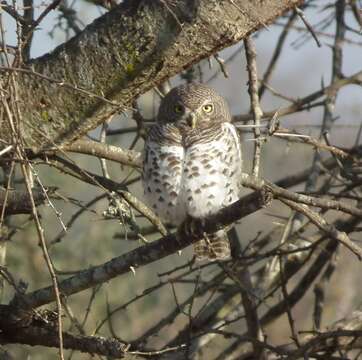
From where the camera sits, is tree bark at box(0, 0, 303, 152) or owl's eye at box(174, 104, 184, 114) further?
owl's eye at box(174, 104, 184, 114)

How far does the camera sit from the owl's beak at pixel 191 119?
441 centimetres

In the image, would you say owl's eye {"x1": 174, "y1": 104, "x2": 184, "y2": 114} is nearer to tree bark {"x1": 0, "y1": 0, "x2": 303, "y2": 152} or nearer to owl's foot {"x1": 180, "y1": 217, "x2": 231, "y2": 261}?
owl's foot {"x1": 180, "y1": 217, "x2": 231, "y2": 261}

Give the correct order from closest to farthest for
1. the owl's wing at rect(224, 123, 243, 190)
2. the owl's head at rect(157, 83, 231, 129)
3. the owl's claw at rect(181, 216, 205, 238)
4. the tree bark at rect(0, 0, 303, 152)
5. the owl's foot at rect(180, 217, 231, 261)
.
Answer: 1. the tree bark at rect(0, 0, 303, 152)
2. the owl's claw at rect(181, 216, 205, 238)
3. the owl's wing at rect(224, 123, 243, 190)
4. the owl's foot at rect(180, 217, 231, 261)
5. the owl's head at rect(157, 83, 231, 129)

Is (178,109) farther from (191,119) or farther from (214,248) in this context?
(214,248)

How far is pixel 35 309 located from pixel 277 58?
8.37 feet

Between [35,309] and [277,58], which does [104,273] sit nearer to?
[35,309]

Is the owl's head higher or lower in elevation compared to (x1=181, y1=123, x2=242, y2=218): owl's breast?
higher

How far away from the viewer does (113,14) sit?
3447 millimetres

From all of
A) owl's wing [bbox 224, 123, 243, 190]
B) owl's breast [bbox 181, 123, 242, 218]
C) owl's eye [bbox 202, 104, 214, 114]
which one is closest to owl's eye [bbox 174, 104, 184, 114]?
owl's eye [bbox 202, 104, 214, 114]

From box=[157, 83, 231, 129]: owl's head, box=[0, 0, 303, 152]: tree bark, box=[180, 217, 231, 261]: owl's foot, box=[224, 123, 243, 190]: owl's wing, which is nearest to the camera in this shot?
box=[0, 0, 303, 152]: tree bark

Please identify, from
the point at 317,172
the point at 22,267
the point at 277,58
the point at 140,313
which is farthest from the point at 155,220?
the point at 140,313

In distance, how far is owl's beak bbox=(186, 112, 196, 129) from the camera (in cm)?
441

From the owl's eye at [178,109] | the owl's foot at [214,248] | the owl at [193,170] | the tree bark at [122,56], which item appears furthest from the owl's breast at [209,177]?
the tree bark at [122,56]

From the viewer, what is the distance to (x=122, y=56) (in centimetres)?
343
